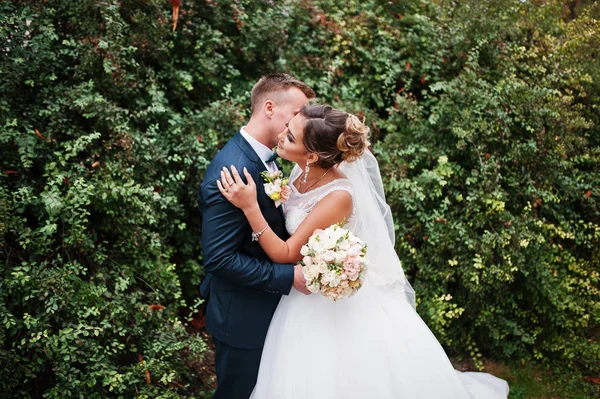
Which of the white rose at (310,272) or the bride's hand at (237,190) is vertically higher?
the bride's hand at (237,190)

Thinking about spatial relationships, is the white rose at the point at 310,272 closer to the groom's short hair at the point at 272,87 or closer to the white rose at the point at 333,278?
the white rose at the point at 333,278

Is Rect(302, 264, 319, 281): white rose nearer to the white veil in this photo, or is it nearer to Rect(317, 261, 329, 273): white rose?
Rect(317, 261, 329, 273): white rose

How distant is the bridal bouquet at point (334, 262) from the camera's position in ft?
8.15

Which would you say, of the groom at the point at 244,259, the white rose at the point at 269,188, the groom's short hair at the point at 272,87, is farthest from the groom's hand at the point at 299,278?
the groom's short hair at the point at 272,87

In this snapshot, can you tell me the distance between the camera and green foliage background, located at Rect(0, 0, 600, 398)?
323 cm

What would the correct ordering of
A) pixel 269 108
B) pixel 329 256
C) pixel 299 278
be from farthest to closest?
pixel 269 108 → pixel 299 278 → pixel 329 256

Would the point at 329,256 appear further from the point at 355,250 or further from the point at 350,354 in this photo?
the point at 350,354

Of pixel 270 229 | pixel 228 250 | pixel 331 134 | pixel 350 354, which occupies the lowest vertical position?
pixel 350 354

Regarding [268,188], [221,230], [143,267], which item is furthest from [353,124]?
[143,267]

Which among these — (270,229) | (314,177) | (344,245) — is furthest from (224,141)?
(344,245)

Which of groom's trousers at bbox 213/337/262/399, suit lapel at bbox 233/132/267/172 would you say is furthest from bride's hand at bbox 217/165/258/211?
groom's trousers at bbox 213/337/262/399

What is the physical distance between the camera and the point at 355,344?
2.73m

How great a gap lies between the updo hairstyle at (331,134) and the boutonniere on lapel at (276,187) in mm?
272

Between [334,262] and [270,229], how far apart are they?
0.39 metres
